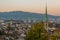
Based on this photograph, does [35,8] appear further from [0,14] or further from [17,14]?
[0,14]

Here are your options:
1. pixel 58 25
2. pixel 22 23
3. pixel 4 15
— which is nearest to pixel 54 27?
pixel 58 25

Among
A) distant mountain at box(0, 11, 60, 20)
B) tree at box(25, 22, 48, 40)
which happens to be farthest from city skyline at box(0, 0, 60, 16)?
tree at box(25, 22, 48, 40)

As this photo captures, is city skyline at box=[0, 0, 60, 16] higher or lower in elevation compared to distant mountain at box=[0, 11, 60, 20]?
higher

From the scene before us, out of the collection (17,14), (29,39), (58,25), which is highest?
(17,14)

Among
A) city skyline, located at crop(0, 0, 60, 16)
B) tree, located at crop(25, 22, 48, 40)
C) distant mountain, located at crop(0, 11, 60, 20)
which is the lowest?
tree, located at crop(25, 22, 48, 40)

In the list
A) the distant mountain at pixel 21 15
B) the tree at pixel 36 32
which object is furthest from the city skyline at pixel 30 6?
the tree at pixel 36 32

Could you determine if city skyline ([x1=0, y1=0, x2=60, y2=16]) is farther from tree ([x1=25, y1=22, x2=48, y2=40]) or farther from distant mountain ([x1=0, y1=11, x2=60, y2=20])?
tree ([x1=25, y1=22, x2=48, y2=40])

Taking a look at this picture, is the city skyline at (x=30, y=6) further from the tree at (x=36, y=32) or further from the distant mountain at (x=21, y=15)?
the tree at (x=36, y=32)
